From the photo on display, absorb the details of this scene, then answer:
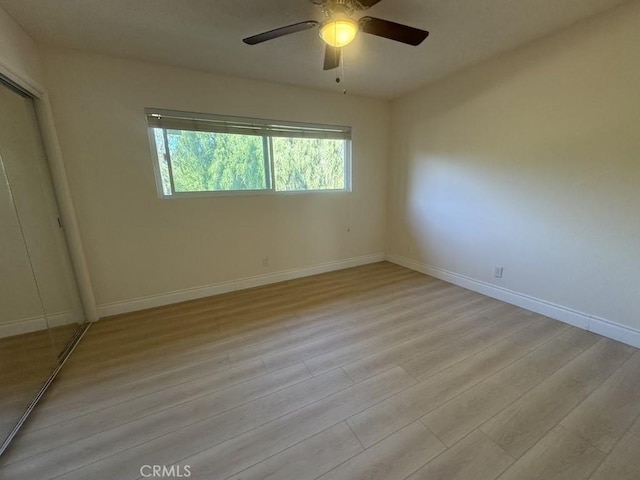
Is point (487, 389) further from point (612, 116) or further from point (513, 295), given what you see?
point (612, 116)

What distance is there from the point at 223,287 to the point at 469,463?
2690 millimetres

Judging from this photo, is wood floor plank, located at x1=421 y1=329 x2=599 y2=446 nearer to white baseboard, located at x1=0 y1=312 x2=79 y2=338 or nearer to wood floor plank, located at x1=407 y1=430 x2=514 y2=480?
wood floor plank, located at x1=407 y1=430 x2=514 y2=480

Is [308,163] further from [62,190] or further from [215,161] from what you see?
[62,190]

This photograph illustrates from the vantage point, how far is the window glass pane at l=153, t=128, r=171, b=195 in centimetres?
261

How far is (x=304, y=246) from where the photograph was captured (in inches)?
140

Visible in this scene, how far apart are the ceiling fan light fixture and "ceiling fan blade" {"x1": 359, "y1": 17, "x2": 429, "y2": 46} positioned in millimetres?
59

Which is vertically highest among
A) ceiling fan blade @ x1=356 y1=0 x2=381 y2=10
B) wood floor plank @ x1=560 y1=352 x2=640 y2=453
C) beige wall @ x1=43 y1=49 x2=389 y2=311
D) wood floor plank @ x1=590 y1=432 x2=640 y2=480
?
ceiling fan blade @ x1=356 y1=0 x2=381 y2=10

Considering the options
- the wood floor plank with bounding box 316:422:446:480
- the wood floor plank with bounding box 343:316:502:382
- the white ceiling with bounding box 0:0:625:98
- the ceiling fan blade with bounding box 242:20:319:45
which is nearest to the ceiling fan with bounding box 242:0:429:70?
the ceiling fan blade with bounding box 242:20:319:45

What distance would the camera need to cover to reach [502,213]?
2.71 m

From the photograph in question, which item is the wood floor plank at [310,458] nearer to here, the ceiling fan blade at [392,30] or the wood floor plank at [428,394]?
the wood floor plank at [428,394]

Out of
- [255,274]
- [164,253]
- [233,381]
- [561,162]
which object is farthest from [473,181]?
[164,253]

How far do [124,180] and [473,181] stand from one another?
3.59 meters

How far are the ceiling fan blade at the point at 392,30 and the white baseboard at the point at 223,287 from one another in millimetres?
2653

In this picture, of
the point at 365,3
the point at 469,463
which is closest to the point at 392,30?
the point at 365,3
